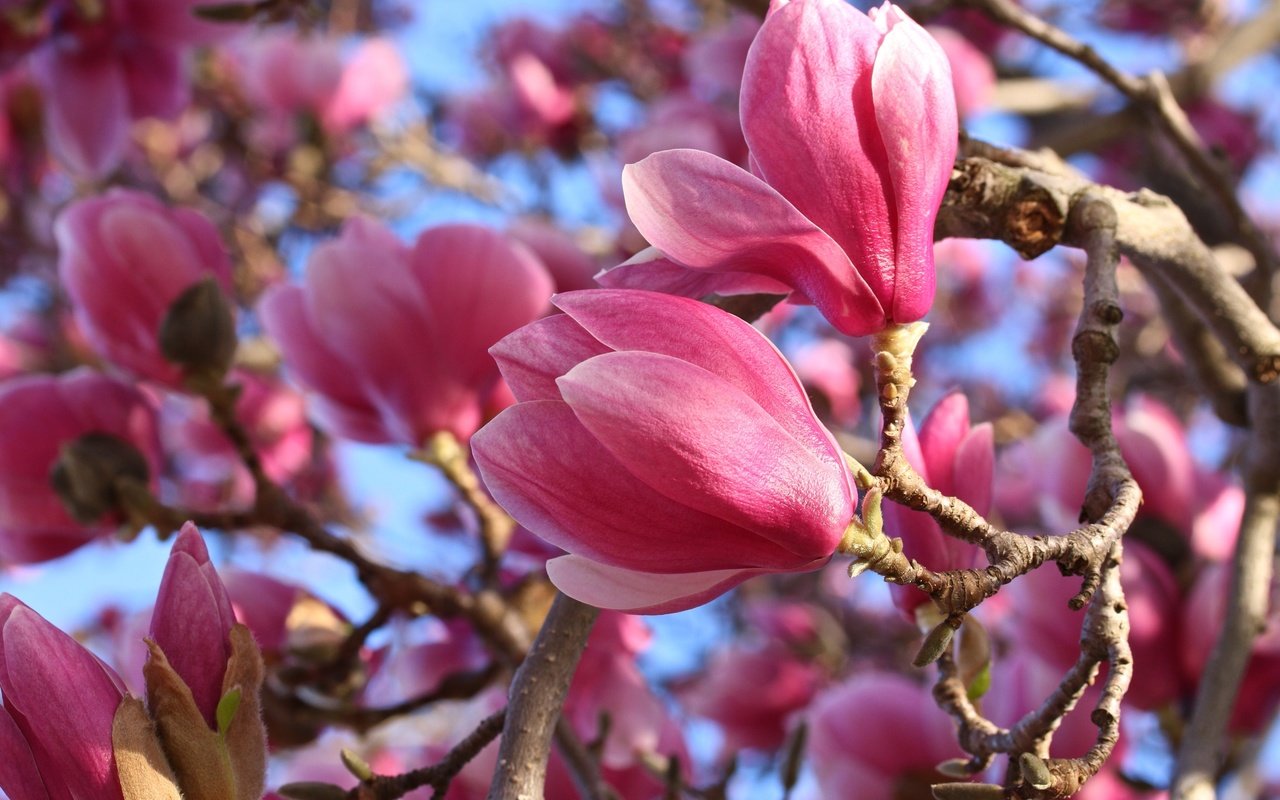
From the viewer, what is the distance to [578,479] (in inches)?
14.9

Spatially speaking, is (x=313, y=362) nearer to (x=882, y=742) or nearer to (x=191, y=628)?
(x=191, y=628)

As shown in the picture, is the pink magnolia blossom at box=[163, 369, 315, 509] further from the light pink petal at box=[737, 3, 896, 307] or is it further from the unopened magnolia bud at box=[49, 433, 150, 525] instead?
the light pink petal at box=[737, 3, 896, 307]

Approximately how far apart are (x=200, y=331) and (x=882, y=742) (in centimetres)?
57

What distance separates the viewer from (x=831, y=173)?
0.42 metres

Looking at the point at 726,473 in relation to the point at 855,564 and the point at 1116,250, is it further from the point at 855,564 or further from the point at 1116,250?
the point at 1116,250

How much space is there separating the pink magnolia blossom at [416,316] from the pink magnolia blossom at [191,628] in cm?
29

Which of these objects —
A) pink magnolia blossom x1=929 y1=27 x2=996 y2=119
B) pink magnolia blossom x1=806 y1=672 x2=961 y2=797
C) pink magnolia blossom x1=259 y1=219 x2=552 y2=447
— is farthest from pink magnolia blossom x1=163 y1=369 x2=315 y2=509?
pink magnolia blossom x1=929 y1=27 x2=996 y2=119

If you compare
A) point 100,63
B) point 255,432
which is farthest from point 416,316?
point 255,432

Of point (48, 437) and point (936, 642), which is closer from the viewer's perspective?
point (936, 642)

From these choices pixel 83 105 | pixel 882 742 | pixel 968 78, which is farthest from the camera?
pixel 968 78

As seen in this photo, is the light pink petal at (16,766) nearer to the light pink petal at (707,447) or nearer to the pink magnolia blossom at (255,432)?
the light pink petal at (707,447)

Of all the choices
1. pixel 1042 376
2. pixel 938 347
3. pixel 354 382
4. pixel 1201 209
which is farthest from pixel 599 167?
pixel 1042 376

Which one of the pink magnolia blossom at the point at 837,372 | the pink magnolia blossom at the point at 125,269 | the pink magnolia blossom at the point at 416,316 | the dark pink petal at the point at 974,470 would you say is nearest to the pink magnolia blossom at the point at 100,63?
the pink magnolia blossom at the point at 125,269

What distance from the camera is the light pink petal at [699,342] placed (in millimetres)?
391
